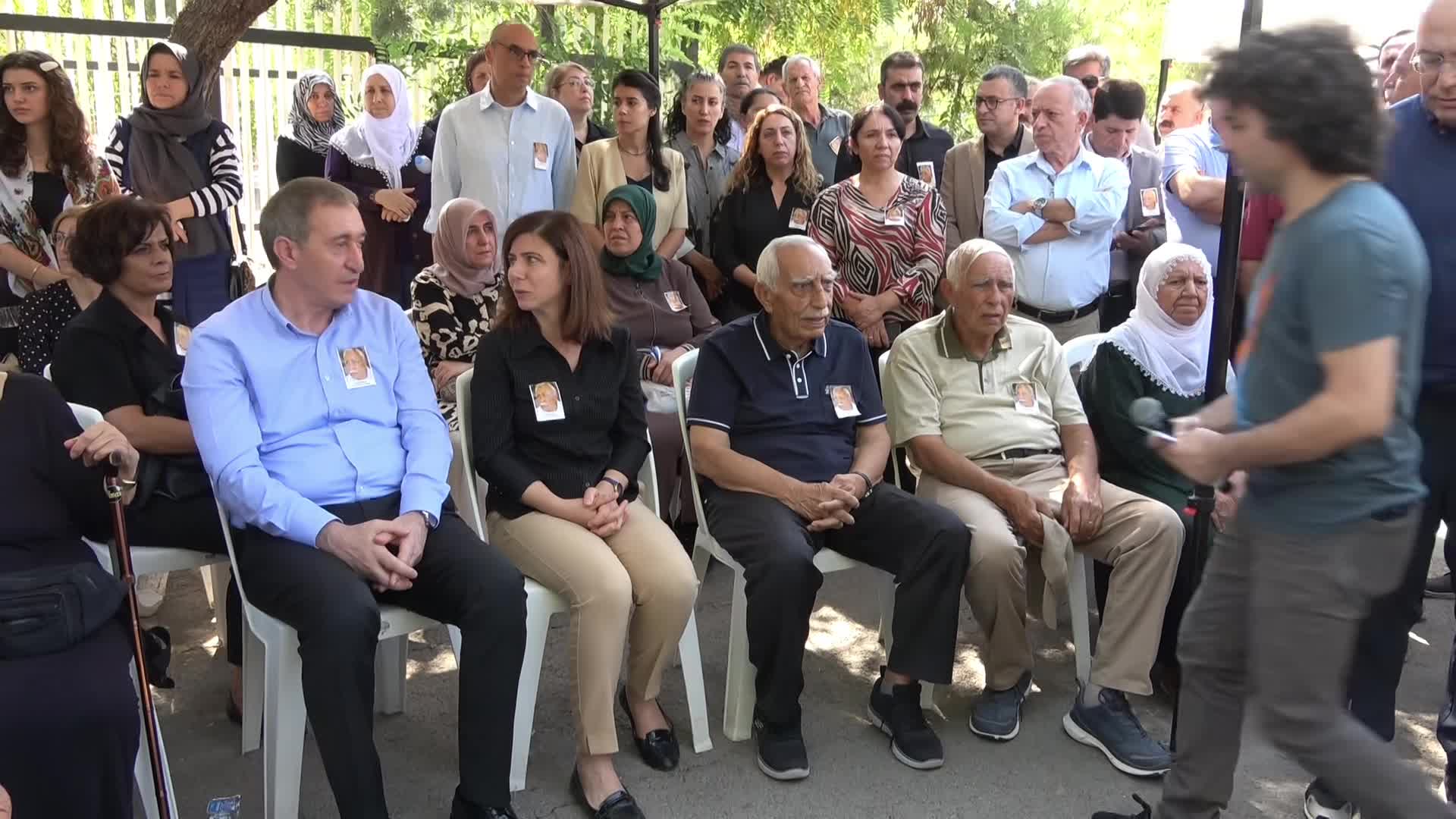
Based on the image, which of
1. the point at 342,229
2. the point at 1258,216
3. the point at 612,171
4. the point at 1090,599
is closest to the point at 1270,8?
the point at 1258,216

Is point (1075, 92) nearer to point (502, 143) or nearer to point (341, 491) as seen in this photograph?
point (502, 143)

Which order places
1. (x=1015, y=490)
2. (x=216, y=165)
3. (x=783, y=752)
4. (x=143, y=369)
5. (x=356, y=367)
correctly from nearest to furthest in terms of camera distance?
(x=356, y=367), (x=783, y=752), (x=143, y=369), (x=1015, y=490), (x=216, y=165)

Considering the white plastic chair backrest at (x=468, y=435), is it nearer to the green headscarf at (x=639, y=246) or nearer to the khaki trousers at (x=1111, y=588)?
the khaki trousers at (x=1111, y=588)

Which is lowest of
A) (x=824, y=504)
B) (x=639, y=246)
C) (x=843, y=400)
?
(x=824, y=504)

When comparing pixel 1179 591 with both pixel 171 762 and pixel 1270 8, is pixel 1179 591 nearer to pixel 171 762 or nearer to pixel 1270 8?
pixel 1270 8

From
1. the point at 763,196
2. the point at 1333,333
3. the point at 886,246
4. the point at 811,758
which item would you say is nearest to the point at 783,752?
the point at 811,758

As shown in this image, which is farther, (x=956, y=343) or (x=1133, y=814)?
(x=956, y=343)

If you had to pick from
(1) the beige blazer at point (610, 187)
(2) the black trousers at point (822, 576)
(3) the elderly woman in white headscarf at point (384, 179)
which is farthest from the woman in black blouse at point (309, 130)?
(2) the black trousers at point (822, 576)

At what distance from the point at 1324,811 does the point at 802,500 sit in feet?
4.61

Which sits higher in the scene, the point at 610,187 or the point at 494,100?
the point at 494,100

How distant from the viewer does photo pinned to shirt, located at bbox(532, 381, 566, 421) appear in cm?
300

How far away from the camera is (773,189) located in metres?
4.72

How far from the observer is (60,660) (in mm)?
2148

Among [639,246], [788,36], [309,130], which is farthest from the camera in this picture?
[788,36]
